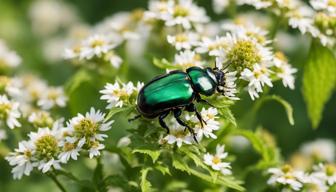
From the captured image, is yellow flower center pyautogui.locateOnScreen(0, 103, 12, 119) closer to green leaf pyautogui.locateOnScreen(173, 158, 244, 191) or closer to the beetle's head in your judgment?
green leaf pyautogui.locateOnScreen(173, 158, 244, 191)

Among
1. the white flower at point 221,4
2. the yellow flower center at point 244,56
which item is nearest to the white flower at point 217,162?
the yellow flower center at point 244,56

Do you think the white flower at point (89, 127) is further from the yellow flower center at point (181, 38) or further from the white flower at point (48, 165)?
the yellow flower center at point (181, 38)

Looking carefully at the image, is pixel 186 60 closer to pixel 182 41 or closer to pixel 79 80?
pixel 182 41

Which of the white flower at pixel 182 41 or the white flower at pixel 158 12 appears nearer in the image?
the white flower at pixel 182 41

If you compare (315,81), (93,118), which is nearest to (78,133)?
(93,118)

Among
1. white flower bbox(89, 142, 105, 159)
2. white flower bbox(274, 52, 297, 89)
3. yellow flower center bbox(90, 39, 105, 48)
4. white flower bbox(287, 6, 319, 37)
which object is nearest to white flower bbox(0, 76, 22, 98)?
yellow flower center bbox(90, 39, 105, 48)

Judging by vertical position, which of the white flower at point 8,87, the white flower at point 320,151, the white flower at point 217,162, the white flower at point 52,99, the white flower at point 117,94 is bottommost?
the white flower at point 217,162

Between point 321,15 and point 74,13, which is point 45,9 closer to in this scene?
point 74,13
